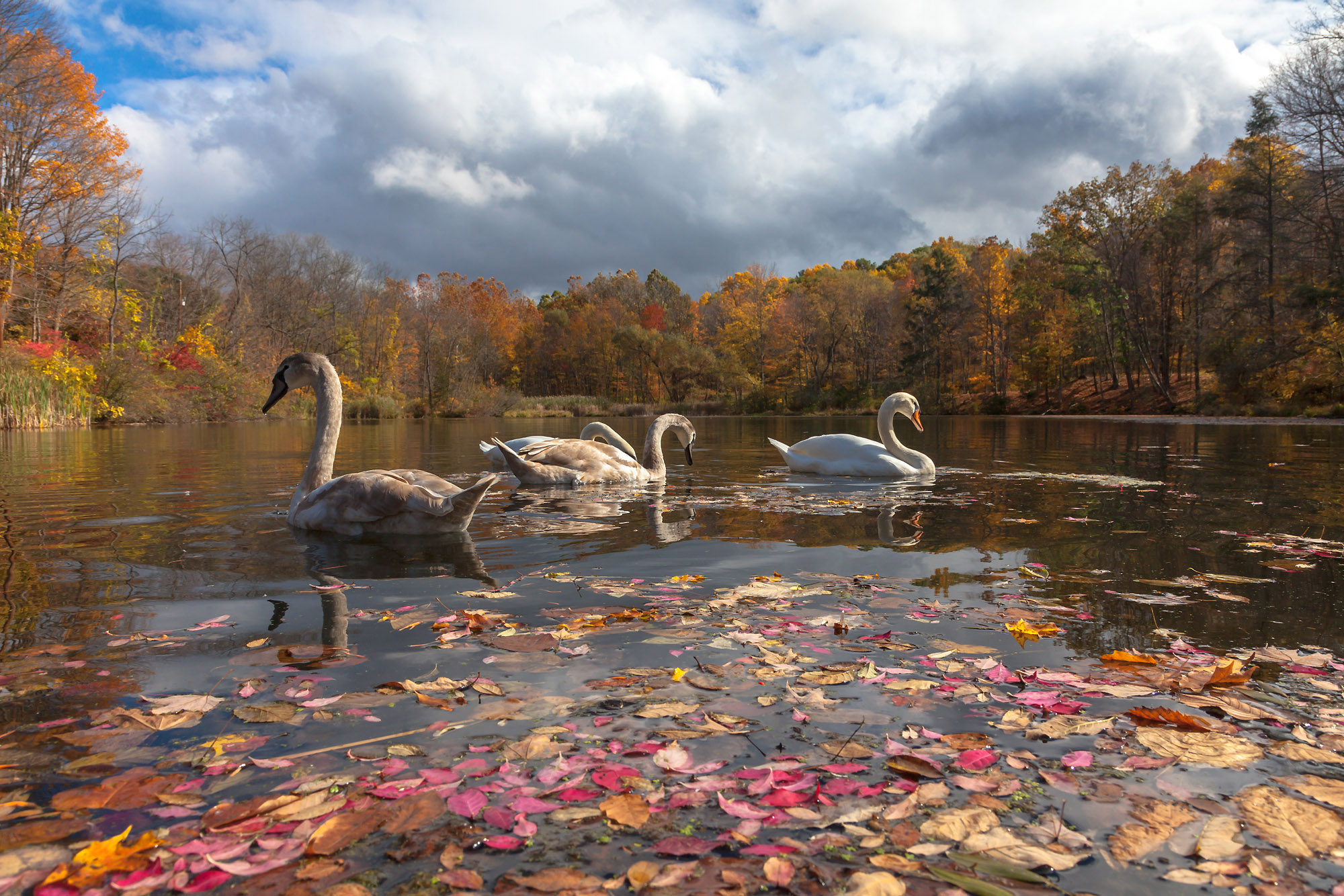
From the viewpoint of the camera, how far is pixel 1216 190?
39469 millimetres

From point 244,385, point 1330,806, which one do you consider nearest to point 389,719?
point 1330,806

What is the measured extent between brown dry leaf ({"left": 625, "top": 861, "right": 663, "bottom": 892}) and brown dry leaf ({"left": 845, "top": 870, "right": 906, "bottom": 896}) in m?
0.46

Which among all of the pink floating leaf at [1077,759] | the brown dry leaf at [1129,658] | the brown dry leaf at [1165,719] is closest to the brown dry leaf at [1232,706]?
the brown dry leaf at [1165,719]

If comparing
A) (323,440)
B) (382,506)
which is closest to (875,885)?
(382,506)

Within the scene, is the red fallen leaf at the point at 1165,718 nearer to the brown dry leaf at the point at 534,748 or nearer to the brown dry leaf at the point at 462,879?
the brown dry leaf at the point at 534,748

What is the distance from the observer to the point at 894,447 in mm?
11383

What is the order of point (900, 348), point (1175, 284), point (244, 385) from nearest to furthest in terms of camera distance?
point (244, 385), point (1175, 284), point (900, 348)

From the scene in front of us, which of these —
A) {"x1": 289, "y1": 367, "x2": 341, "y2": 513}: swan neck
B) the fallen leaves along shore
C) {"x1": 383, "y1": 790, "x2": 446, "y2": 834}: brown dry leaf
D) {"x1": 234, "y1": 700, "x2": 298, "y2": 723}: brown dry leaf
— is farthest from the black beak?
{"x1": 383, "y1": 790, "x2": 446, "y2": 834}: brown dry leaf

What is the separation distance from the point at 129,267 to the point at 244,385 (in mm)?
11932

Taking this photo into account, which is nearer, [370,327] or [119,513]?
[119,513]

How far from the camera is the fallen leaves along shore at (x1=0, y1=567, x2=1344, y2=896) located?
1.76m

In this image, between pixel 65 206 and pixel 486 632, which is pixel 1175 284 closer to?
pixel 486 632

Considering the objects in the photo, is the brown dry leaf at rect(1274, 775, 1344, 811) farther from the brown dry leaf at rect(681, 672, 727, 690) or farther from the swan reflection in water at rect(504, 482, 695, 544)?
the swan reflection in water at rect(504, 482, 695, 544)

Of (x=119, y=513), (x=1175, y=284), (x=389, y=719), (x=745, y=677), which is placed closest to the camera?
(x=389, y=719)
